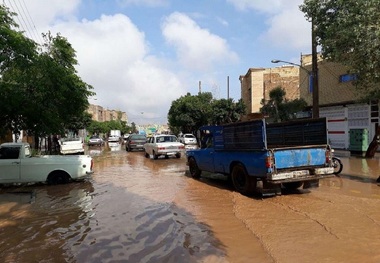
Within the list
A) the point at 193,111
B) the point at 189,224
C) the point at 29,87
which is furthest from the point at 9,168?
the point at 193,111

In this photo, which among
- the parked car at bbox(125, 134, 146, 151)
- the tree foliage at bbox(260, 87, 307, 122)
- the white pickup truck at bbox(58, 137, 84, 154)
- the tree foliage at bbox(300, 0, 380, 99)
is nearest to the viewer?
the tree foliage at bbox(300, 0, 380, 99)

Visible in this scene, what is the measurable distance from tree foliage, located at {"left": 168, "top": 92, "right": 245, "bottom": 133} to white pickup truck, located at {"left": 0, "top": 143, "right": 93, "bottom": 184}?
33334 mm

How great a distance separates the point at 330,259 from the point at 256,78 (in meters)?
46.9

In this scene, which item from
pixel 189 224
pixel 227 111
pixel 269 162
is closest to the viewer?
pixel 189 224

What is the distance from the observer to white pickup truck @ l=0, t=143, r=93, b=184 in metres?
11.5

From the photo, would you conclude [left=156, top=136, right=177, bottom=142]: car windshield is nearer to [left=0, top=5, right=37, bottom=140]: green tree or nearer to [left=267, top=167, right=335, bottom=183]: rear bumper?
[left=0, top=5, right=37, bottom=140]: green tree

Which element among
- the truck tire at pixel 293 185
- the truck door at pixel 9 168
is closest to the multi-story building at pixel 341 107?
the truck tire at pixel 293 185

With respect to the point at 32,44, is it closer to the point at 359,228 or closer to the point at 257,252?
the point at 257,252

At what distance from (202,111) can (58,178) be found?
131ft

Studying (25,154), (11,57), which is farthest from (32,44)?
(25,154)

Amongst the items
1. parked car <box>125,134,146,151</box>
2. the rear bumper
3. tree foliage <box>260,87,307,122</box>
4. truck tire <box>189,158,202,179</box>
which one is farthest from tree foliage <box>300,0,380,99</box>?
parked car <box>125,134,146,151</box>

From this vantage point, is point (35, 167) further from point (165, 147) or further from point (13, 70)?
point (165, 147)

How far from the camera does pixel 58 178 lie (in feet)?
40.1

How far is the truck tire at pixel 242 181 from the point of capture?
9.70 metres
